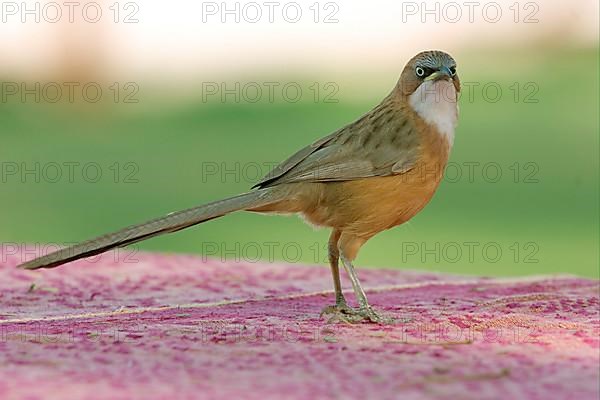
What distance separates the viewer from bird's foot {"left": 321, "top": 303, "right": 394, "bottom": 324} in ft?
15.2

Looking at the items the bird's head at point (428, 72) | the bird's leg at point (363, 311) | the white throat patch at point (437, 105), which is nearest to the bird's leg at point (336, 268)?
the bird's leg at point (363, 311)

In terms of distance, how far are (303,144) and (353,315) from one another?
10984mm

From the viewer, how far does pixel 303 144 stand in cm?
1574

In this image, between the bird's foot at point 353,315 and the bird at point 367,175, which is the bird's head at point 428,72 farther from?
the bird's foot at point 353,315

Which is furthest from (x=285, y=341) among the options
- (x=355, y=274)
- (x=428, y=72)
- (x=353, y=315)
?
(x=428, y=72)

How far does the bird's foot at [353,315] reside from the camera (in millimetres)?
4621

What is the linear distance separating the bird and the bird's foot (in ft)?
0.05

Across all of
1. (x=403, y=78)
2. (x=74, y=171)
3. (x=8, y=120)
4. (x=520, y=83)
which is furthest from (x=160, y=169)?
(x=403, y=78)

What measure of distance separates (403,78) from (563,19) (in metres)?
15.4

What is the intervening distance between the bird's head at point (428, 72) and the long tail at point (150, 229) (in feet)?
3.38

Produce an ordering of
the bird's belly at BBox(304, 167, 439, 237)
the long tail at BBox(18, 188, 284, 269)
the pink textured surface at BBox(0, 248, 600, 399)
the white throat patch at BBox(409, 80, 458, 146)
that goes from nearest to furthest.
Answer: the pink textured surface at BBox(0, 248, 600, 399)
the long tail at BBox(18, 188, 284, 269)
the bird's belly at BBox(304, 167, 439, 237)
the white throat patch at BBox(409, 80, 458, 146)

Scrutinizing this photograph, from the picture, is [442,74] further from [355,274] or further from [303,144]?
[303,144]

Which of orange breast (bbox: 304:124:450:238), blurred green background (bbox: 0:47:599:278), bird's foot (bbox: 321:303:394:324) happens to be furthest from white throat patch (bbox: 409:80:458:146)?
blurred green background (bbox: 0:47:599:278)

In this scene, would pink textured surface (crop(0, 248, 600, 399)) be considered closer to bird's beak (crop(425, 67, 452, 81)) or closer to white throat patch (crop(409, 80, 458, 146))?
white throat patch (crop(409, 80, 458, 146))
